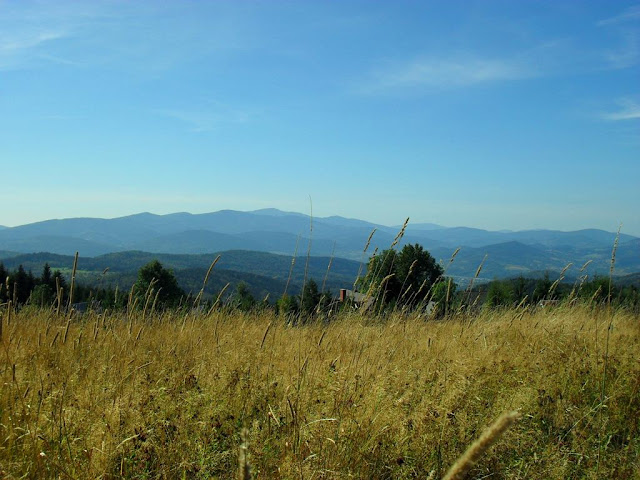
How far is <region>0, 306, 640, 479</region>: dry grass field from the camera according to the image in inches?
104

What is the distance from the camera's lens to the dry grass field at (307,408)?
2641 mm

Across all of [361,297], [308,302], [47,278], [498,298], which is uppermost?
[361,297]

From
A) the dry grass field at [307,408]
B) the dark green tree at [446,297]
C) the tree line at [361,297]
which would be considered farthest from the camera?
the dark green tree at [446,297]

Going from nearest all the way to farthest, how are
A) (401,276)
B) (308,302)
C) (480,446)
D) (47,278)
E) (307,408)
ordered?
(480,446)
(307,408)
(308,302)
(401,276)
(47,278)

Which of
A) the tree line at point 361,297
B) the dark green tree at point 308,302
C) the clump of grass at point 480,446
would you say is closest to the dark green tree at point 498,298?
the tree line at point 361,297

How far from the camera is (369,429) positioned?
3006 mm

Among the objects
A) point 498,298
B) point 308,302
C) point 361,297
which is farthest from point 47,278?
point 361,297

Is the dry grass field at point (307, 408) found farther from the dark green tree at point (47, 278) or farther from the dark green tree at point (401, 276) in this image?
the dark green tree at point (47, 278)

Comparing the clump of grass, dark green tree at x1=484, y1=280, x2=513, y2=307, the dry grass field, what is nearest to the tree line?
dark green tree at x1=484, y1=280, x2=513, y2=307

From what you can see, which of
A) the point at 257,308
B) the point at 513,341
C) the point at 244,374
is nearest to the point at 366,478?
the point at 244,374

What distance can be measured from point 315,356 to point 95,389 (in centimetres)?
198

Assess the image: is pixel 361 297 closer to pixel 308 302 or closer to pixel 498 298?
pixel 308 302

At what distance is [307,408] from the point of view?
325 centimetres

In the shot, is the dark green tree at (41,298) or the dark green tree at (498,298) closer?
the dark green tree at (41,298)
